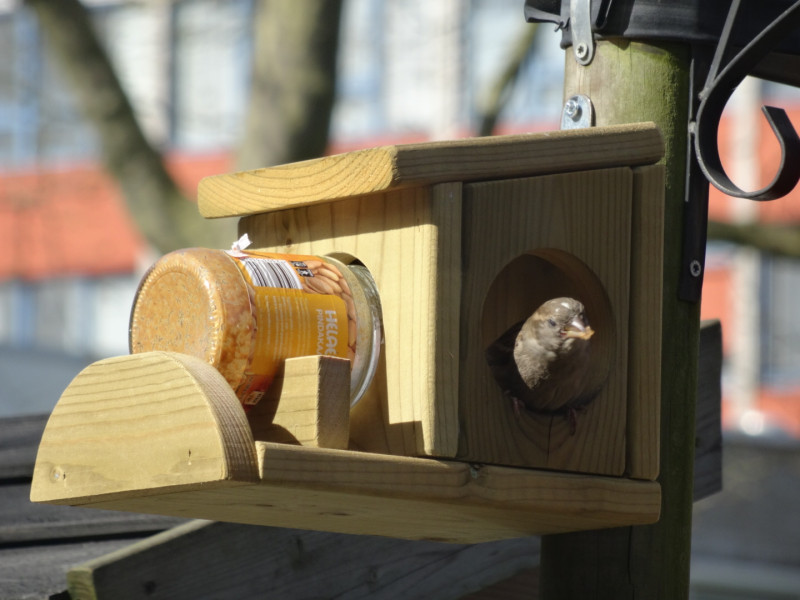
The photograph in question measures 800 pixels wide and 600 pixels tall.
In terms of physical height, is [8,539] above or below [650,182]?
below

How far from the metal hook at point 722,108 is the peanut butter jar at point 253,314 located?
0.50 metres

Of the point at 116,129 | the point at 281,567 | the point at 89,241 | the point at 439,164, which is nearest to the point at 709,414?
the point at 281,567

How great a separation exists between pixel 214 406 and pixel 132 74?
11238 mm

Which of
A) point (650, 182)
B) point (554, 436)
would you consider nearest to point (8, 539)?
point (554, 436)

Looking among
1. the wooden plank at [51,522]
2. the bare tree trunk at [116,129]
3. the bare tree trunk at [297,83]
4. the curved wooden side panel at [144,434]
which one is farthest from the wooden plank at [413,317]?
the bare tree trunk at [116,129]

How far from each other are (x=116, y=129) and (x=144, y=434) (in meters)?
3.49

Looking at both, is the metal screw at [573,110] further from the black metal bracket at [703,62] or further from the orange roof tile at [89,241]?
the orange roof tile at [89,241]

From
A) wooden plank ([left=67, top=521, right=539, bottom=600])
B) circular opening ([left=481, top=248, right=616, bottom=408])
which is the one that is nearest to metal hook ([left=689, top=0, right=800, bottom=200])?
circular opening ([left=481, top=248, right=616, bottom=408])

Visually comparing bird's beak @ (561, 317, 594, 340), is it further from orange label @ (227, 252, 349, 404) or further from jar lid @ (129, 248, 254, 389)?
jar lid @ (129, 248, 254, 389)

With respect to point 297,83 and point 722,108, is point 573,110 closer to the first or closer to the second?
point 722,108

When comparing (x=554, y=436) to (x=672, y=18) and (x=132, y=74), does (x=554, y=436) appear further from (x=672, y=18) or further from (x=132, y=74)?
(x=132, y=74)

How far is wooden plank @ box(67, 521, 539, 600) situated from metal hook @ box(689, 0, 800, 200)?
81 cm

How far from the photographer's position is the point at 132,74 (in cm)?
1186

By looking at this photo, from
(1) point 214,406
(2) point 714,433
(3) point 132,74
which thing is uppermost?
(3) point 132,74
